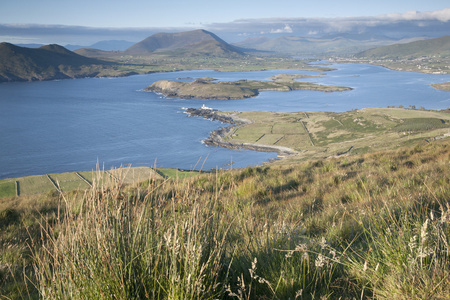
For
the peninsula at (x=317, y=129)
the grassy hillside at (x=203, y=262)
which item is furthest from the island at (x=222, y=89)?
the grassy hillside at (x=203, y=262)

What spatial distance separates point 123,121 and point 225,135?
115ft

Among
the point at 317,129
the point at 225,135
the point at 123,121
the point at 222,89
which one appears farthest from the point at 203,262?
the point at 222,89

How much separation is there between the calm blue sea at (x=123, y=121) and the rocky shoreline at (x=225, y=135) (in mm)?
2698

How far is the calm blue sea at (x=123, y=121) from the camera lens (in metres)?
71.5

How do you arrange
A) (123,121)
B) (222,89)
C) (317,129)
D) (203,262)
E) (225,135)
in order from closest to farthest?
(203,262) → (225,135) → (317,129) → (123,121) → (222,89)

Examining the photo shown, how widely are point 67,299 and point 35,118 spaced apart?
12492 cm

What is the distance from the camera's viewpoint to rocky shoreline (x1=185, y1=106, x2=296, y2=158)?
80375 millimetres

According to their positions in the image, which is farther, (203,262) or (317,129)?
(317,129)

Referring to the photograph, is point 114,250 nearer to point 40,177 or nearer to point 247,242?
point 247,242

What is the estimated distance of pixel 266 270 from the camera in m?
2.75

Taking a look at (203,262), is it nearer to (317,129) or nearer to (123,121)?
(317,129)

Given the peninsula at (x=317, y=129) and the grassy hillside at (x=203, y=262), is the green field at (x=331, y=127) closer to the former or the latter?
the peninsula at (x=317, y=129)

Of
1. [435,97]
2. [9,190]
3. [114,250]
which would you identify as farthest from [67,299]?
[435,97]

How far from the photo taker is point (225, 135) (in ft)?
300
